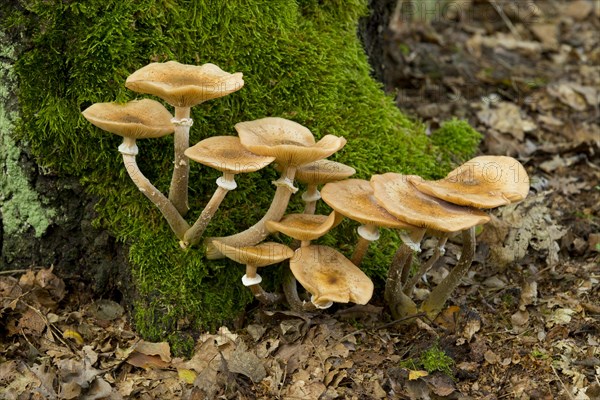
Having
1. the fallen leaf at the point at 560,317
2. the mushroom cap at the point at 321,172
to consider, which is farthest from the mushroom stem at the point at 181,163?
the fallen leaf at the point at 560,317

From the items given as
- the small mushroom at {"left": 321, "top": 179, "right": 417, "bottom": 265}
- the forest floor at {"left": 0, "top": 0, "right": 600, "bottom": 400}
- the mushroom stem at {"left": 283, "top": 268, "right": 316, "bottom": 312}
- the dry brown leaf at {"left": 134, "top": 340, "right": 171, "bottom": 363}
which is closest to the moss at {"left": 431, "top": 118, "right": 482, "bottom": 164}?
the forest floor at {"left": 0, "top": 0, "right": 600, "bottom": 400}

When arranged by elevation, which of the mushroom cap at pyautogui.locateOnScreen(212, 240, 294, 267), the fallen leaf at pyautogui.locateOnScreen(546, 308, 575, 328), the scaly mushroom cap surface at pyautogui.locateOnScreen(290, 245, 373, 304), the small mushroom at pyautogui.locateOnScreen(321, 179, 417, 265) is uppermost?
the small mushroom at pyautogui.locateOnScreen(321, 179, 417, 265)

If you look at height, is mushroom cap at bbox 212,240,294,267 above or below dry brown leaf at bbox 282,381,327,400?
above

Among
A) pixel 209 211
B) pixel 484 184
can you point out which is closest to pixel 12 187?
pixel 209 211

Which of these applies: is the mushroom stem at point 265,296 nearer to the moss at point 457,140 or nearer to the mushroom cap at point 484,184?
the mushroom cap at point 484,184

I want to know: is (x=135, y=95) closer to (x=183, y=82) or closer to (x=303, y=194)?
(x=183, y=82)

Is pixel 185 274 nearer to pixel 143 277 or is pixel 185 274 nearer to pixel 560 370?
pixel 143 277

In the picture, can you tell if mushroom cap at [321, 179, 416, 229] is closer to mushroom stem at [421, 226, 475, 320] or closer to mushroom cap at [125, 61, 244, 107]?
mushroom stem at [421, 226, 475, 320]
